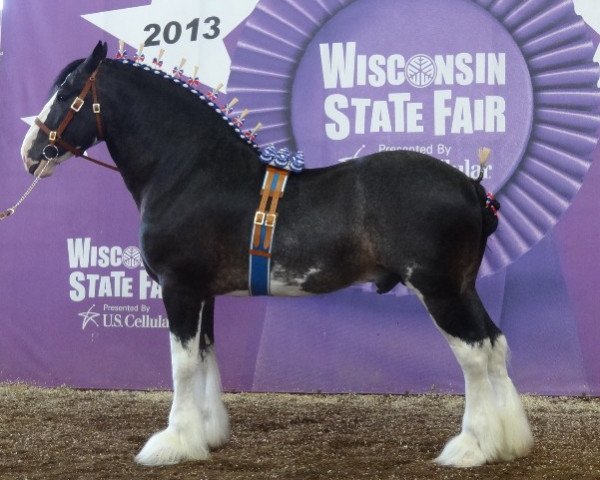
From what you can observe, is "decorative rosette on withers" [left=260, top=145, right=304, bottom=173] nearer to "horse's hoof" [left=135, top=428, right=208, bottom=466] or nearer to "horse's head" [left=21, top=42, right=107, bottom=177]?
"horse's head" [left=21, top=42, right=107, bottom=177]

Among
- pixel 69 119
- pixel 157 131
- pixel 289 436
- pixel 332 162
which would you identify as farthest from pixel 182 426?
pixel 332 162

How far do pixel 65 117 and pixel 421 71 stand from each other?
2.12m

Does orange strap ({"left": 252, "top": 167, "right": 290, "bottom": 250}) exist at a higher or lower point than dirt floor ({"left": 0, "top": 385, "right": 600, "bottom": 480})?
higher

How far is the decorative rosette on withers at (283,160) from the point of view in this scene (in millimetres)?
3137

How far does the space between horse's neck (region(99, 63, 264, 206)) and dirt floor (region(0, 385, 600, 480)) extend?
1121 millimetres

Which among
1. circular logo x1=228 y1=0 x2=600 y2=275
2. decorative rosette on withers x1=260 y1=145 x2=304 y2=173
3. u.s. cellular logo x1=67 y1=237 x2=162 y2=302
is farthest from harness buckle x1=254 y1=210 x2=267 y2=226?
u.s. cellular logo x1=67 y1=237 x2=162 y2=302

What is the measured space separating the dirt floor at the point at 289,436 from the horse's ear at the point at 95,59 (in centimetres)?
160

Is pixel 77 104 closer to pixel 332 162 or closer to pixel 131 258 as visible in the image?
pixel 131 258

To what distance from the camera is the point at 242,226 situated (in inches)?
121

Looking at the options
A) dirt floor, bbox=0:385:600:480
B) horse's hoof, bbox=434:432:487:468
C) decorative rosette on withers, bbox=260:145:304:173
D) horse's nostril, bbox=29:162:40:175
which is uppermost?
decorative rosette on withers, bbox=260:145:304:173

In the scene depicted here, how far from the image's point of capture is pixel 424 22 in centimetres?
446

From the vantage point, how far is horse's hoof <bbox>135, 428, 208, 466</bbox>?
300 cm

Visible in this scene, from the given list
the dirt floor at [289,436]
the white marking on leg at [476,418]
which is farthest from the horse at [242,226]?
the dirt floor at [289,436]

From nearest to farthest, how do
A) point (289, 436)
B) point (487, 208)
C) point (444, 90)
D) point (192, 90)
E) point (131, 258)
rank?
point (487, 208)
point (192, 90)
point (289, 436)
point (444, 90)
point (131, 258)
